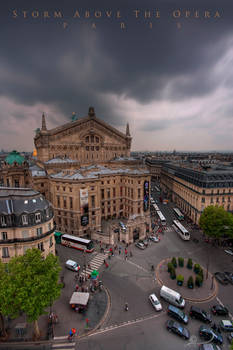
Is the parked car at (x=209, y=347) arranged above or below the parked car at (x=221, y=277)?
above

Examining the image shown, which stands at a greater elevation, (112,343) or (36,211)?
(36,211)

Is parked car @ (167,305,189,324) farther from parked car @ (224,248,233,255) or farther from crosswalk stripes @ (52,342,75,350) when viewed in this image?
parked car @ (224,248,233,255)

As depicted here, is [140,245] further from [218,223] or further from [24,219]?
[24,219]

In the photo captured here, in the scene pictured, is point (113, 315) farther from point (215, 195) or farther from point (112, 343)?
point (215, 195)

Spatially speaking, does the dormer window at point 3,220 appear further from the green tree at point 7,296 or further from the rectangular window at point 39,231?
the green tree at point 7,296

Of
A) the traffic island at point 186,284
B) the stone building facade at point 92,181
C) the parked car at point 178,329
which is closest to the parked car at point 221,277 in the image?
the traffic island at point 186,284

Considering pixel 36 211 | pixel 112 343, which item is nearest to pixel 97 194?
pixel 36 211

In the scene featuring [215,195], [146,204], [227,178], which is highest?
[227,178]

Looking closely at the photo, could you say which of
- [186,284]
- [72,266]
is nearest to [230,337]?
[186,284]
